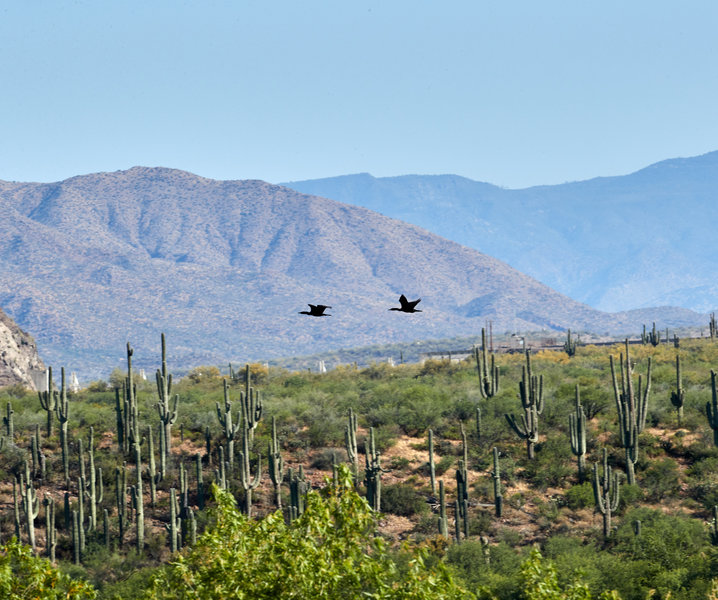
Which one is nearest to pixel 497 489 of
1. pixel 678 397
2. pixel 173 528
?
pixel 173 528

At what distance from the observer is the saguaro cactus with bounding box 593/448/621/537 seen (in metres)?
28.6

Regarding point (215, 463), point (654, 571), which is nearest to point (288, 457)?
point (215, 463)

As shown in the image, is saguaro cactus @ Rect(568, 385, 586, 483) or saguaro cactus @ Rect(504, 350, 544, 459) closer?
saguaro cactus @ Rect(568, 385, 586, 483)

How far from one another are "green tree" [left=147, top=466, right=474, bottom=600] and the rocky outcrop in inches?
1824

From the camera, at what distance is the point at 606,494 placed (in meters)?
28.9

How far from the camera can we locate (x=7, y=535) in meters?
31.0

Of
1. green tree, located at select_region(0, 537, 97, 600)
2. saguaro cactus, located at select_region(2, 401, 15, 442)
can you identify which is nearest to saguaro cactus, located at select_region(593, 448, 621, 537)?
green tree, located at select_region(0, 537, 97, 600)

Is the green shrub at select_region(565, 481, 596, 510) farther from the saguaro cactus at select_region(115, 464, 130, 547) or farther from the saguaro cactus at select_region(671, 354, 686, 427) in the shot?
the saguaro cactus at select_region(115, 464, 130, 547)

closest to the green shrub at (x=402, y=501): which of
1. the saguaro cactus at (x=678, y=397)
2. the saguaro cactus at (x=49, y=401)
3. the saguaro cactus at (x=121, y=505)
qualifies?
the saguaro cactus at (x=121, y=505)

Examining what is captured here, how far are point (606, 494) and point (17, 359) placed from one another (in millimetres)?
43626

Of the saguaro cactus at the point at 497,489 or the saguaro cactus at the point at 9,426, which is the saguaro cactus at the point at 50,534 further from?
the saguaro cactus at the point at 497,489

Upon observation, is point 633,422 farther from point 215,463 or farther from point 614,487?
point 215,463

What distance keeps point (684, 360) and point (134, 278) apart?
153 m

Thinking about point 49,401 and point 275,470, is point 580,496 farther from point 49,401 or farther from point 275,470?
point 49,401
